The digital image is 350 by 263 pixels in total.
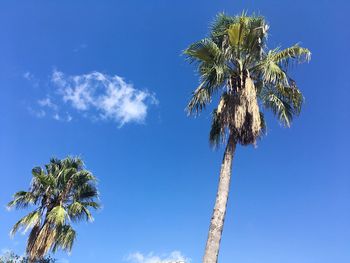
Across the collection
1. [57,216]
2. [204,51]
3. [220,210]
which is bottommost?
[220,210]

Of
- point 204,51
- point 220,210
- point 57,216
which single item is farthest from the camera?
point 57,216

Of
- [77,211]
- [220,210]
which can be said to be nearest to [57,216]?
[77,211]

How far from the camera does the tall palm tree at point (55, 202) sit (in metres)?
17.3

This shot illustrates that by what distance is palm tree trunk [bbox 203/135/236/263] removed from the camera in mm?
9781

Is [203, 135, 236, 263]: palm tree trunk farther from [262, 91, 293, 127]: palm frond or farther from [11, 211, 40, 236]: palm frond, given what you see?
[11, 211, 40, 236]: palm frond

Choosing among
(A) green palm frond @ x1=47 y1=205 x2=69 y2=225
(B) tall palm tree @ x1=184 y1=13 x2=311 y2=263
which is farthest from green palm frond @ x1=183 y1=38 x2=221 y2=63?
(A) green palm frond @ x1=47 y1=205 x2=69 y2=225

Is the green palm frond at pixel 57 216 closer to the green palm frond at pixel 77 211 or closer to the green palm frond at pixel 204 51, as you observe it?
the green palm frond at pixel 77 211

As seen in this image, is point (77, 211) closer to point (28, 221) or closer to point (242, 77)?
point (28, 221)

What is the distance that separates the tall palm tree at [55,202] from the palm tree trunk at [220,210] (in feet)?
29.7

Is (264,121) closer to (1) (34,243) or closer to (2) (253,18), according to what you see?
(2) (253,18)

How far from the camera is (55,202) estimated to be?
1883cm

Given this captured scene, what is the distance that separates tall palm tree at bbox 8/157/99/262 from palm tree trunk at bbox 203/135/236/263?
9.07 metres

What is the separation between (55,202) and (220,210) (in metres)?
10.7

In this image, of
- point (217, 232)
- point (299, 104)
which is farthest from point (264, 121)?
point (217, 232)
